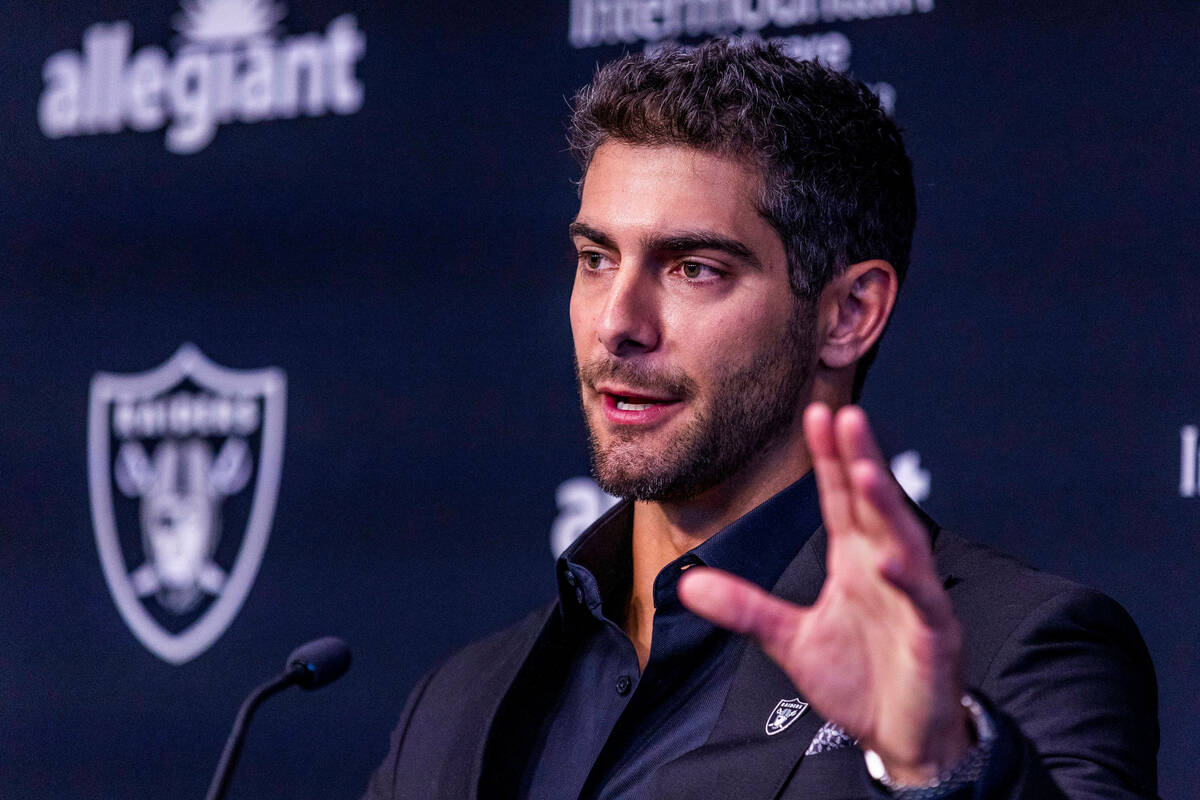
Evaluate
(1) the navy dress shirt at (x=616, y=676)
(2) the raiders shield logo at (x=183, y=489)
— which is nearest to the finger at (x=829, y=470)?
(1) the navy dress shirt at (x=616, y=676)

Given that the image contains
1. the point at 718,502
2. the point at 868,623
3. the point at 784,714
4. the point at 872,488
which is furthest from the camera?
the point at 718,502

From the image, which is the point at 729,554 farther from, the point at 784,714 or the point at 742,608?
the point at 742,608

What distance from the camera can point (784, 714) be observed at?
5.60ft

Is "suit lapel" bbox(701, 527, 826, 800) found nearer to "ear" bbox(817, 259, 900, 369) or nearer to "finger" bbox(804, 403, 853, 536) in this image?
"ear" bbox(817, 259, 900, 369)

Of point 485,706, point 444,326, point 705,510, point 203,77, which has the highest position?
point 203,77

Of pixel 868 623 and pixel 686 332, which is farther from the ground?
pixel 686 332

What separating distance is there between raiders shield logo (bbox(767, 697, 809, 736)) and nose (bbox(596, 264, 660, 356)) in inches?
20.3

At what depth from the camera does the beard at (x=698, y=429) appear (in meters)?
1.94

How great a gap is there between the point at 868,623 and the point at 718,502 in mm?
834

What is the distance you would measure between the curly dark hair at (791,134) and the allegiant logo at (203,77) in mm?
1154

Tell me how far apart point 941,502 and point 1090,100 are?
2.45 ft

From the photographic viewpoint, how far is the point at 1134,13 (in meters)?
2.45

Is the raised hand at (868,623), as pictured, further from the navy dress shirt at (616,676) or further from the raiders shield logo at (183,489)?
the raiders shield logo at (183,489)

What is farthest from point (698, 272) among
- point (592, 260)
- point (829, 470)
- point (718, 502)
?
point (829, 470)
